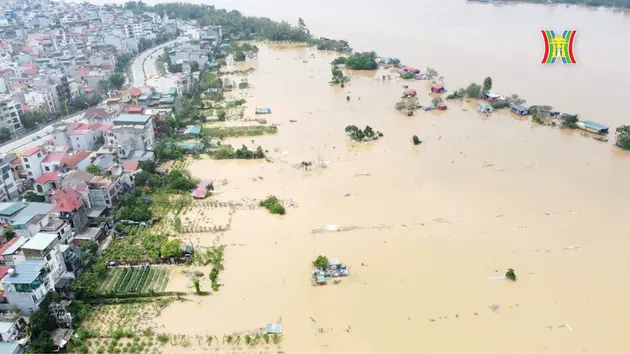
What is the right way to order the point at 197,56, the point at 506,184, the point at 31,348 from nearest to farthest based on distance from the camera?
the point at 31,348
the point at 506,184
the point at 197,56

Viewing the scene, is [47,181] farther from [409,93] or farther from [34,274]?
[409,93]

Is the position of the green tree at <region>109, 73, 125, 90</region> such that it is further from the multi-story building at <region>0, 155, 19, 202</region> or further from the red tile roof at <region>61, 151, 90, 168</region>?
the multi-story building at <region>0, 155, 19, 202</region>

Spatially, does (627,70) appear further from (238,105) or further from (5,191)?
(5,191)

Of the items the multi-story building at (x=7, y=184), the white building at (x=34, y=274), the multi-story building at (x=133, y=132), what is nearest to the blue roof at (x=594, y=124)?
the multi-story building at (x=133, y=132)

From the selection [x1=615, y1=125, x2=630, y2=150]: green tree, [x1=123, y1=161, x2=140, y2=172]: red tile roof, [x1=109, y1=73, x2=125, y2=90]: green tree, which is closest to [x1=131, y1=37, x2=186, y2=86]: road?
[x1=109, y1=73, x2=125, y2=90]: green tree

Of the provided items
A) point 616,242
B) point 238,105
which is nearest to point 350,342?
point 616,242
